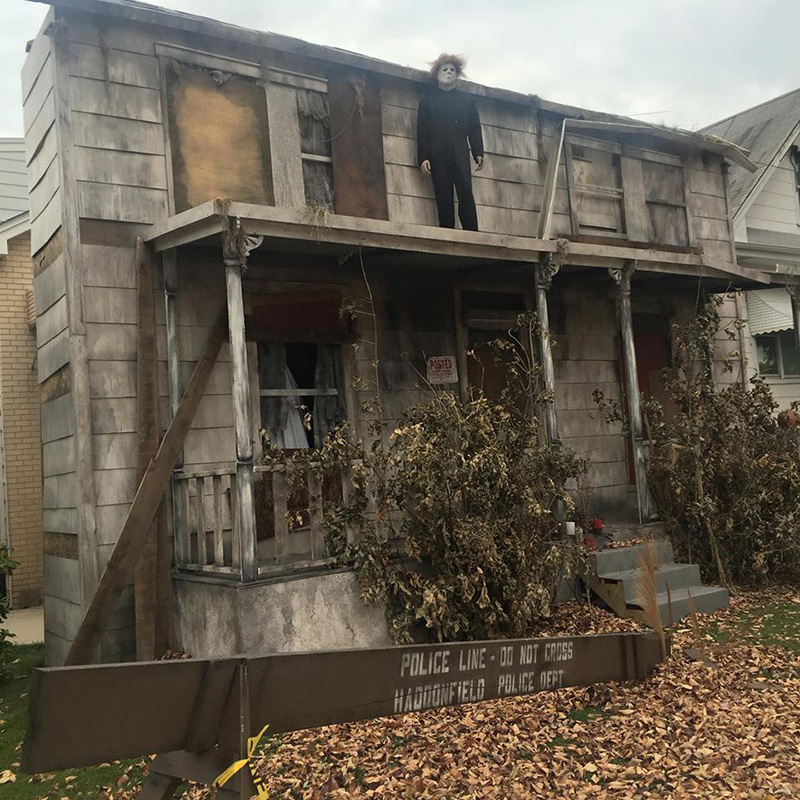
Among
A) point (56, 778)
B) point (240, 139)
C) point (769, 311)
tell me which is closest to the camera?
point (56, 778)

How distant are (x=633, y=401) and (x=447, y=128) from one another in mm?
3648

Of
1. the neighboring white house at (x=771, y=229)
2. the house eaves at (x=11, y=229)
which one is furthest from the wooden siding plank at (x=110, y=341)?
the neighboring white house at (x=771, y=229)

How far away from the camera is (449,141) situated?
30.6ft

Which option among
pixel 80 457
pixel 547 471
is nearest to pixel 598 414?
pixel 547 471

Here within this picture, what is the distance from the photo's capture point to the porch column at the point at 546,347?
8.59 meters

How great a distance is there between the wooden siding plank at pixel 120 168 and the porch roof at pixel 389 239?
0.58 meters

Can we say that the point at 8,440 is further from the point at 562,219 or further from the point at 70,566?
the point at 562,219

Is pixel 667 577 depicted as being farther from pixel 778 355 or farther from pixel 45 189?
pixel 778 355

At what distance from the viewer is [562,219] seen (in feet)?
35.3

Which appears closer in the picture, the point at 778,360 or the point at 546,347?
the point at 546,347

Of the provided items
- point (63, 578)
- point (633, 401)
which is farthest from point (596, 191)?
point (63, 578)

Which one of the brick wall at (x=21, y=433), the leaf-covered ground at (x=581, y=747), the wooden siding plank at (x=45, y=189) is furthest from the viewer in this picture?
the brick wall at (x=21, y=433)

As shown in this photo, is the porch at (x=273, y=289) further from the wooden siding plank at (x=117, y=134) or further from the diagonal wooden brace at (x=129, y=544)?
the wooden siding plank at (x=117, y=134)

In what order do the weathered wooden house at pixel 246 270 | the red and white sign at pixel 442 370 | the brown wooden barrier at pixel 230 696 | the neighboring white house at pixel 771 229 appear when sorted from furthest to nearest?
the neighboring white house at pixel 771 229
the red and white sign at pixel 442 370
the weathered wooden house at pixel 246 270
the brown wooden barrier at pixel 230 696
